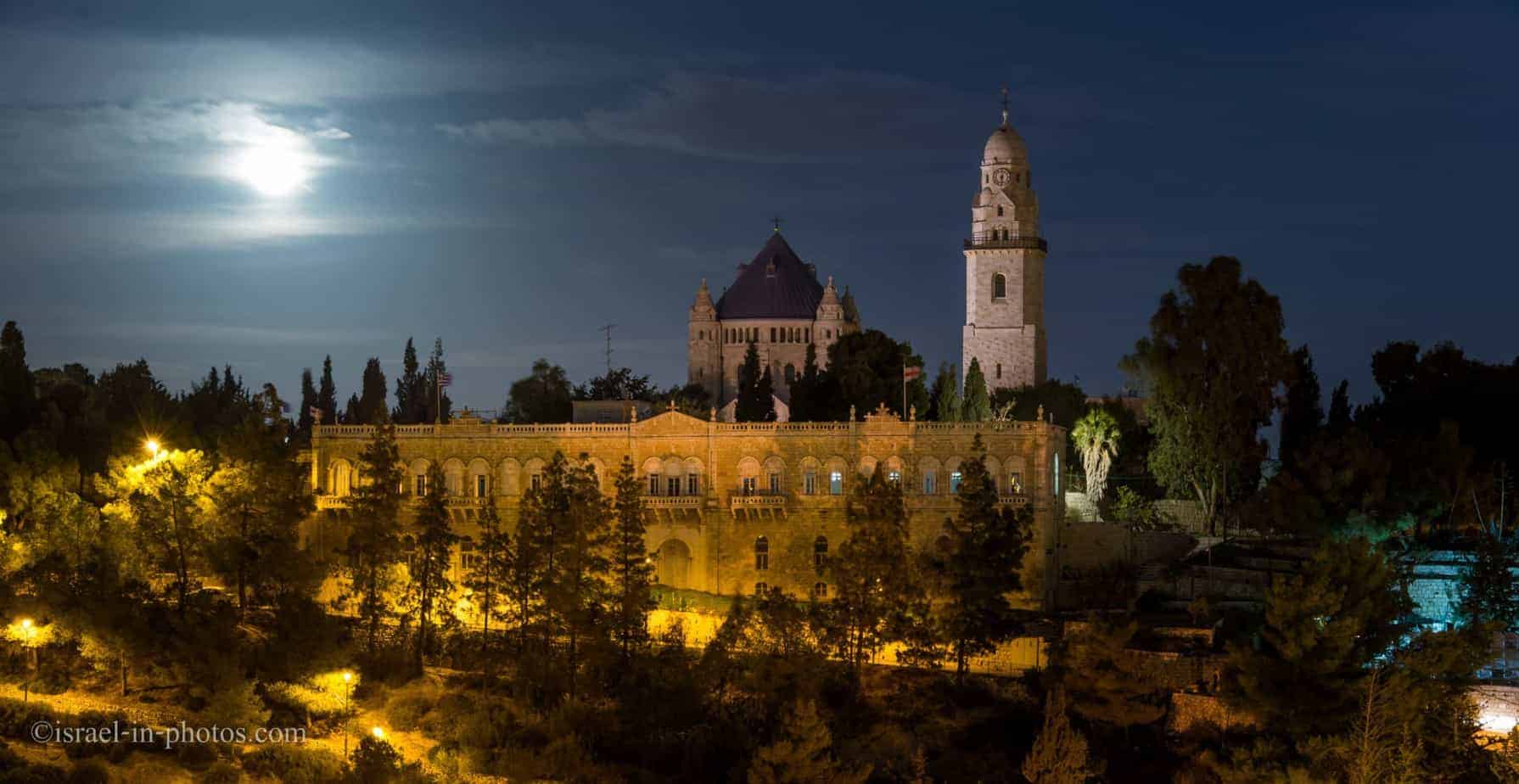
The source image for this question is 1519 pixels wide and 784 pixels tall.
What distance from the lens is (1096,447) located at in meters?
73.6

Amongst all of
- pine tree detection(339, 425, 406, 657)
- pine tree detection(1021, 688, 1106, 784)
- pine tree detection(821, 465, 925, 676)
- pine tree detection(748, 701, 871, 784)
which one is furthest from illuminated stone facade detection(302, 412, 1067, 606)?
pine tree detection(748, 701, 871, 784)

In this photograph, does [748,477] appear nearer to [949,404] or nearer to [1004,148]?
[949,404]

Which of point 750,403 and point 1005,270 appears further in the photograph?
point 1005,270

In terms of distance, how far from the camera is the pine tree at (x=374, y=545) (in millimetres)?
58406

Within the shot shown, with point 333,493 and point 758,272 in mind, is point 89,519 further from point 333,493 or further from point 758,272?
point 758,272

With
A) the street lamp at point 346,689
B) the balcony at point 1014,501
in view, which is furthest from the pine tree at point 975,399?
the street lamp at point 346,689

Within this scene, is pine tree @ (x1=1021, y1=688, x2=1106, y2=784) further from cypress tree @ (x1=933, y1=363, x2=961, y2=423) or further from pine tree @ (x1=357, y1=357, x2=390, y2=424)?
pine tree @ (x1=357, y1=357, x2=390, y2=424)

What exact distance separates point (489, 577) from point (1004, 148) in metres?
48.4

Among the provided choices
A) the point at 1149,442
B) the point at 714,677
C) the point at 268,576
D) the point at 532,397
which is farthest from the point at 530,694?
the point at 532,397

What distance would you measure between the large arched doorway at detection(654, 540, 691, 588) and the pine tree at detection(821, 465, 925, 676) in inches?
383

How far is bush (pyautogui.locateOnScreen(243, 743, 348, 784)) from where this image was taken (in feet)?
154

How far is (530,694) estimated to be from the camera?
5462 cm

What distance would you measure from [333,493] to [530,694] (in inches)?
683

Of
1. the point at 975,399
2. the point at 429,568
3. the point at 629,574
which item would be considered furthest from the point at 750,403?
the point at 429,568
